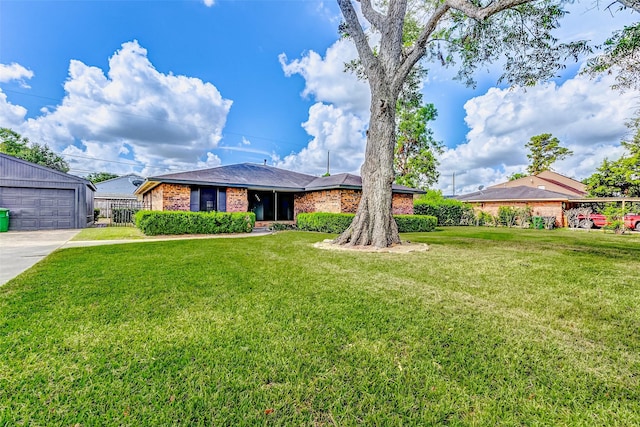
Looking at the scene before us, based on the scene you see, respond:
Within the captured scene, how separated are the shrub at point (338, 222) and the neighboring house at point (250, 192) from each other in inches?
45.5

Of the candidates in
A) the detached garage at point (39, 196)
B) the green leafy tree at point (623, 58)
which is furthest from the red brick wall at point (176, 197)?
the green leafy tree at point (623, 58)

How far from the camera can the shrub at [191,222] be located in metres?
11.8

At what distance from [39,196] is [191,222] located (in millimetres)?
9056

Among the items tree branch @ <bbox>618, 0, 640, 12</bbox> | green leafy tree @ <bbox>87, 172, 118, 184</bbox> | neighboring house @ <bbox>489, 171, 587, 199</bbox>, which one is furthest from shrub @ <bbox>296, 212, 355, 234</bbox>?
green leafy tree @ <bbox>87, 172, 118, 184</bbox>

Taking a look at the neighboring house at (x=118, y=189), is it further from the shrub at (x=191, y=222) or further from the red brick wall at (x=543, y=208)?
the red brick wall at (x=543, y=208)

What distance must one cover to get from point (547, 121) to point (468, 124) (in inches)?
243

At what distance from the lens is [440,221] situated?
72.6ft

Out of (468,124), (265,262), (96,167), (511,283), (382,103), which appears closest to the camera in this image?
(511,283)

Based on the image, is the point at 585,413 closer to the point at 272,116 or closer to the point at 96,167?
the point at 272,116

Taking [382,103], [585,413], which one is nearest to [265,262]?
[585,413]

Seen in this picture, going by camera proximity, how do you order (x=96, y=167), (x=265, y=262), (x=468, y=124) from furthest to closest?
(x=96, y=167), (x=468, y=124), (x=265, y=262)

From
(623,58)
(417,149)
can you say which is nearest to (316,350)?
(623,58)

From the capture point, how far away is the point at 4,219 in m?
13.1

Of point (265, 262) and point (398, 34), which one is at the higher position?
point (398, 34)
